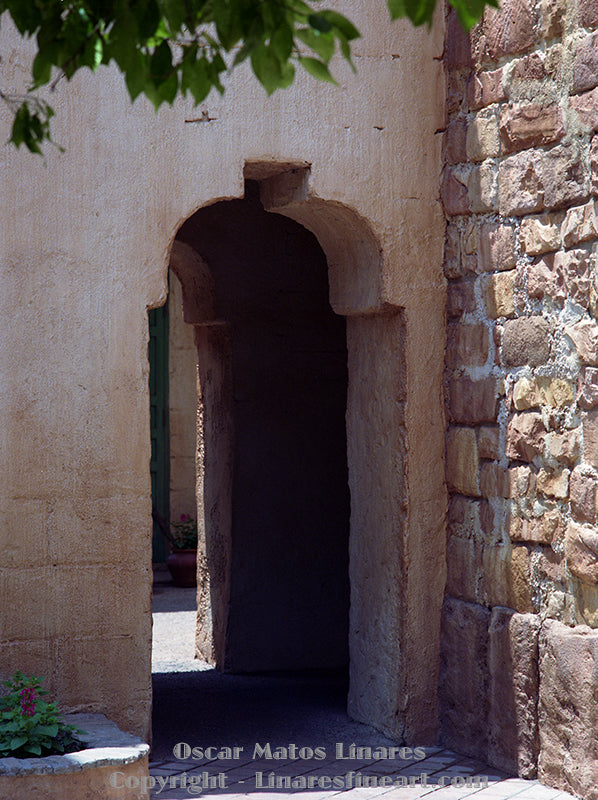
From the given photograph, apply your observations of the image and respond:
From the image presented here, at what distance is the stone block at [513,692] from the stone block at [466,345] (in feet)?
3.48

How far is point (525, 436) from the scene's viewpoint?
461 cm

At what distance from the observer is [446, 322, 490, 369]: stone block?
491cm

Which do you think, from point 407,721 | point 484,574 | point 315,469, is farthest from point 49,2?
point 315,469

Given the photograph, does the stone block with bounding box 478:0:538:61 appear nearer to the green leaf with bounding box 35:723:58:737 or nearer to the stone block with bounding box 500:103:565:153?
the stone block with bounding box 500:103:565:153

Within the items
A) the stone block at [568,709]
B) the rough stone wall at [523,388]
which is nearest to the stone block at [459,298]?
the rough stone wall at [523,388]

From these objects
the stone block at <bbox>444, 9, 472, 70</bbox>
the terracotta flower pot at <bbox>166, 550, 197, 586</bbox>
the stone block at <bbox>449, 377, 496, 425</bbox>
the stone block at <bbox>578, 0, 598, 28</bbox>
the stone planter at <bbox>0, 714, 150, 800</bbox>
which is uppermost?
the stone block at <bbox>444, 9, 472, 70</bbox>

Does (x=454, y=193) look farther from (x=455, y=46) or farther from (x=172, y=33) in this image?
(x=172, y=33)

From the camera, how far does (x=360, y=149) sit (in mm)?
5031

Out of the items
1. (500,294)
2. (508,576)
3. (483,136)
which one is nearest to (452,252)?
(500,294)

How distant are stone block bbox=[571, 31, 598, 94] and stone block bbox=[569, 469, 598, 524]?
143 centimetres

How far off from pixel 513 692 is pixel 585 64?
8.00 feet

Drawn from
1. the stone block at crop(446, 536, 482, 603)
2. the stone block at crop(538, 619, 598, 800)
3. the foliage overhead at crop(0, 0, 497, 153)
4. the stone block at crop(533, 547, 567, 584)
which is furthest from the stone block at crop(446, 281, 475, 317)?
the foliage overhead at crop(0, 0, 497, 153)

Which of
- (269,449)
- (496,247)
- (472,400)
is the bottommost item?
(269,449)

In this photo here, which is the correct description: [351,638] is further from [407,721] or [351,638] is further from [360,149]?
[360,149]
